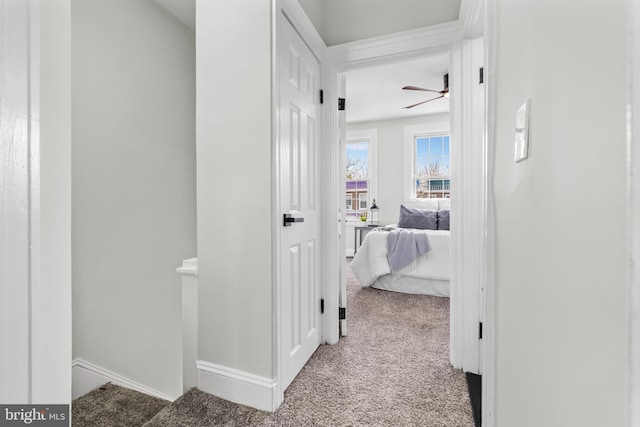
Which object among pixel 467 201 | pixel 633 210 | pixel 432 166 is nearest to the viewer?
pixel 633 210

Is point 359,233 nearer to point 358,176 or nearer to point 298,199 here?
point 358,176

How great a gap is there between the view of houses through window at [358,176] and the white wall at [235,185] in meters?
4.52

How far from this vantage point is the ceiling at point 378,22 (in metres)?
1.96

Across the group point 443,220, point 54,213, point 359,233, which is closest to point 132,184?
point 54,213

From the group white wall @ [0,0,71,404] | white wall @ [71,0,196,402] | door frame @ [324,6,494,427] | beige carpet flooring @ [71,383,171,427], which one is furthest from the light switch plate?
white wall @ [71,0,196,402]

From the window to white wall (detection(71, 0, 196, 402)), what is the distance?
3569mm

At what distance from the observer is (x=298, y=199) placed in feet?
6.02

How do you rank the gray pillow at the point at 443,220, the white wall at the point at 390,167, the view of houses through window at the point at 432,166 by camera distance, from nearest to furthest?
the gray pillow at the point at 443,220 < the view of houses through window at the point at 432,166 < the white wall at the point at 390,167

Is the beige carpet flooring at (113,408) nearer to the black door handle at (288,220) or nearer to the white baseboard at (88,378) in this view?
the white baseboard at (88,378)

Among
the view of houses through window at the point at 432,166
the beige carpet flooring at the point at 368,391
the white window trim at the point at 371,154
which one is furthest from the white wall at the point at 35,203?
the view of houses through window at the point at 432,166

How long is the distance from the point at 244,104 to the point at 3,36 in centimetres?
106

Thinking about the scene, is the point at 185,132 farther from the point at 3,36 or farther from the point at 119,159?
the point at 3,36

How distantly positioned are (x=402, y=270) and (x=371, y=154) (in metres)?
2.92

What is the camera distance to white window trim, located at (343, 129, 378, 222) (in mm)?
5770
